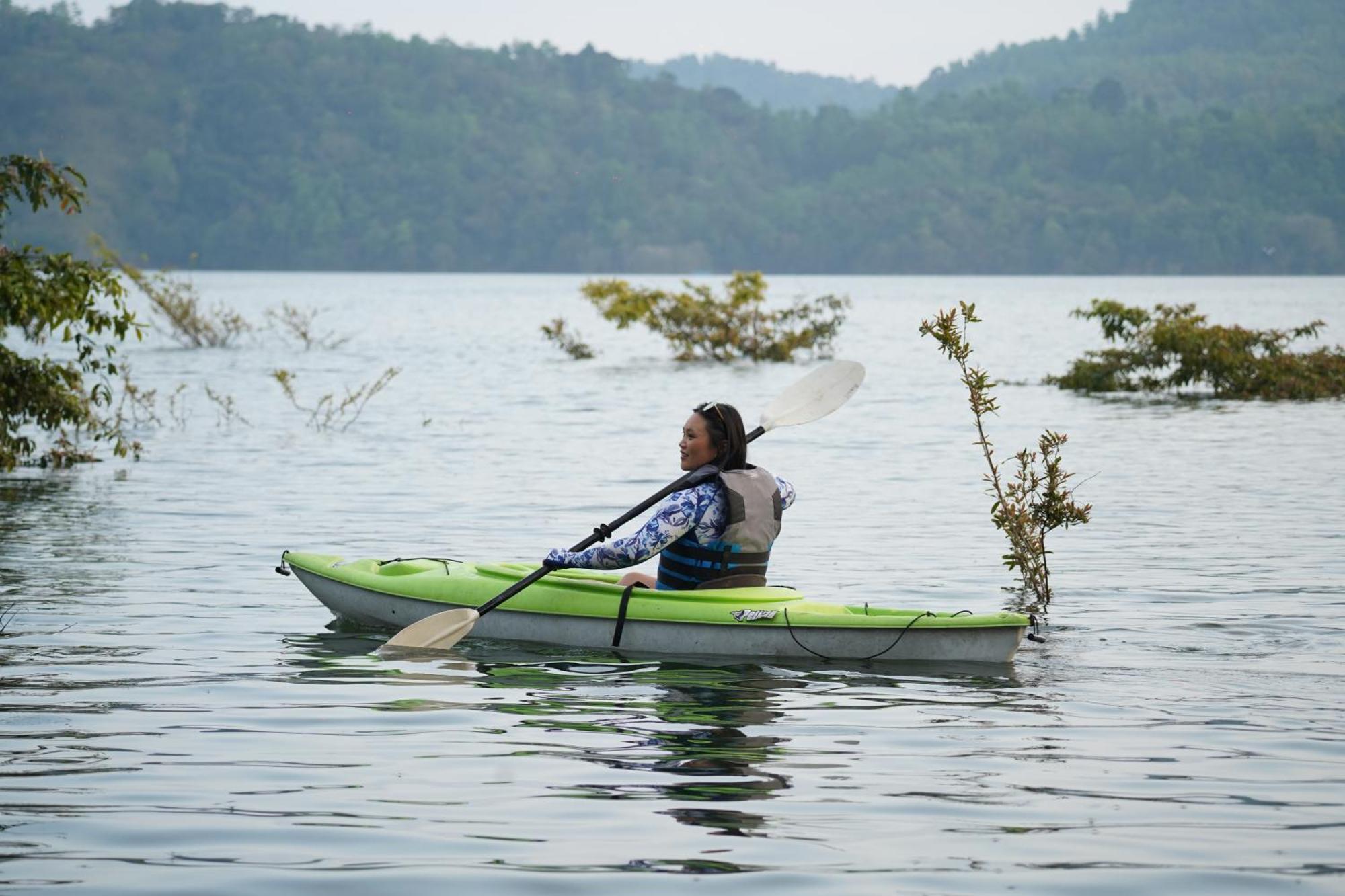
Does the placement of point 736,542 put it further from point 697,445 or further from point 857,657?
point 857,657

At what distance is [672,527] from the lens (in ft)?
28.3

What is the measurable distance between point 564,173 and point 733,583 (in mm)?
141618

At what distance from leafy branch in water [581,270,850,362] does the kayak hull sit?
2637 cm

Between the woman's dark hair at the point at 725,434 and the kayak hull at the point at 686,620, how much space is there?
648mm

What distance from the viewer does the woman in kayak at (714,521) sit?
28.2 ft

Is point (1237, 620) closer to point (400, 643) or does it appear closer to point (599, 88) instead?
point (400, 643)

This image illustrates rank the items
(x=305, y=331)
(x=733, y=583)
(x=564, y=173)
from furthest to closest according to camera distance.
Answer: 1. (x=564, y=173)
2. (x=305, y=331)
3. (x=733, y=583)

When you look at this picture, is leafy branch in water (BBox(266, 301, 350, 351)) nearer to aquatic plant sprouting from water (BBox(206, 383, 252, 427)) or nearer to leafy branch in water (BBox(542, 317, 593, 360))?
leafy branch in water (BBox(542, 317, 593, 360))

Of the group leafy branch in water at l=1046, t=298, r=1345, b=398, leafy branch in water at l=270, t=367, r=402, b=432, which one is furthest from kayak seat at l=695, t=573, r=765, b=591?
leafy branch in water at l=1046, t=298, r=1345, b=398

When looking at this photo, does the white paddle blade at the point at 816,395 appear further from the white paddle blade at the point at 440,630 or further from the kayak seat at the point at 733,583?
the white paddle blade at the point at 440,630

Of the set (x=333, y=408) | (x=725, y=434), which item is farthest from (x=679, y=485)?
(x=333, y=408)

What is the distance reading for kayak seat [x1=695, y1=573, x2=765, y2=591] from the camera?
8.88 meters

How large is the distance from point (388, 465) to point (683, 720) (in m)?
11.8

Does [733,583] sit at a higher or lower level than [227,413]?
lower
